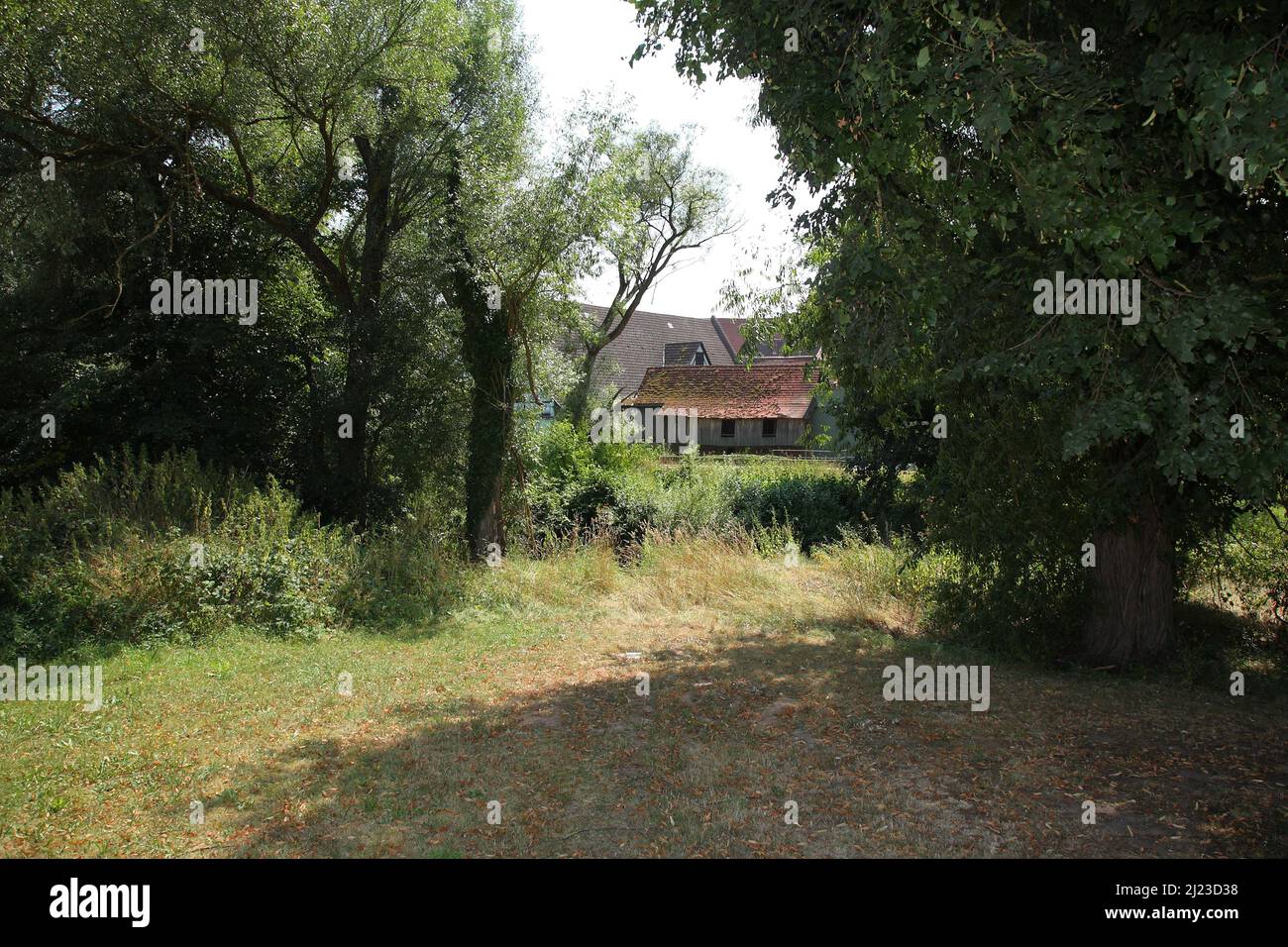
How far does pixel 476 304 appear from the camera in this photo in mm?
15688

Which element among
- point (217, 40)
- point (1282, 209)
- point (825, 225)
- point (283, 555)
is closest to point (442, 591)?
point (283, 555)

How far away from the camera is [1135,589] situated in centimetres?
941

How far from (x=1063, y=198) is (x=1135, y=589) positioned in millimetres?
5785

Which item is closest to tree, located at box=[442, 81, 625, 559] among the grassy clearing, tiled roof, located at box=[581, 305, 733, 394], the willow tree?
the grassy clearing

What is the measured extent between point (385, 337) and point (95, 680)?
365 inches

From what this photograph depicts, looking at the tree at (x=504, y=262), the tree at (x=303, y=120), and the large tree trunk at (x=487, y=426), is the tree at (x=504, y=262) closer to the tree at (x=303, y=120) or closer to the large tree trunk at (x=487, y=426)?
the large tree trunk at (x=487, y=426)

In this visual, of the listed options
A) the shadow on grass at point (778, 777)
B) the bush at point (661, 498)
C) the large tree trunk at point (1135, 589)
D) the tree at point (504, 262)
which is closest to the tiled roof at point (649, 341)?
the bush at point (661, 498)

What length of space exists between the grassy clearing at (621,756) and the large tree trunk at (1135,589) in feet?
1.75

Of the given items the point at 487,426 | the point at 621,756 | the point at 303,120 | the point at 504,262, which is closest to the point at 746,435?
the point at 487,426

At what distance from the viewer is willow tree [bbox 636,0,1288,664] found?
5.24 meters

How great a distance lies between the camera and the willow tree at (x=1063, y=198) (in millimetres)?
5242

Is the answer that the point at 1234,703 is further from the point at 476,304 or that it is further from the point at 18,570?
the point at 18,570

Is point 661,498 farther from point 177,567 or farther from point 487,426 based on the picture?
point 177,567

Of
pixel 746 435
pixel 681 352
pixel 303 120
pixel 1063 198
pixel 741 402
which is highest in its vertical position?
pixel 681 352
